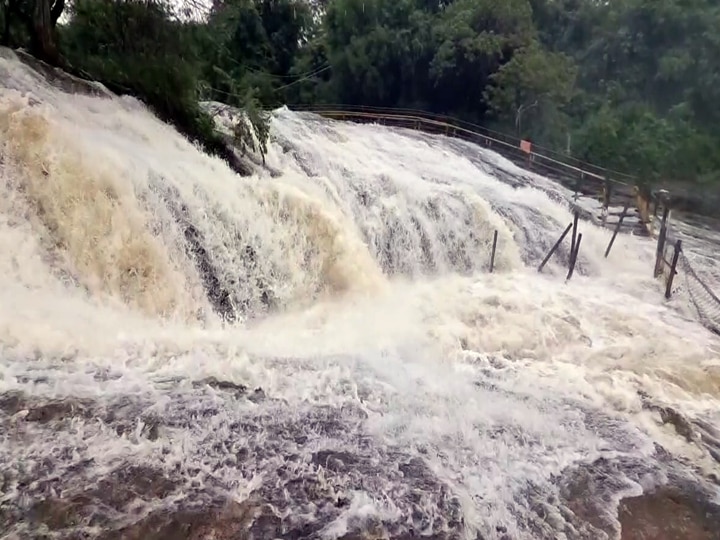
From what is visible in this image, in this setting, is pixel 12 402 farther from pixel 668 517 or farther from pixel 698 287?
pixel 698 287

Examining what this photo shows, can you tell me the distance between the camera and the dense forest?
2056cm

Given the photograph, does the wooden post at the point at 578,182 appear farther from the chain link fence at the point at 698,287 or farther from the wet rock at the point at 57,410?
the wet rock at the point at 57,410

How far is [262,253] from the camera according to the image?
7.30m

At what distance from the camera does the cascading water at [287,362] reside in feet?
11.5

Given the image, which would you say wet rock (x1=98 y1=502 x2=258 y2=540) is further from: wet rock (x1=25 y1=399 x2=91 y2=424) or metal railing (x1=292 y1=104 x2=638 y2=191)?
metal railing (x1=292 y1=104 x2=638 y2=191)

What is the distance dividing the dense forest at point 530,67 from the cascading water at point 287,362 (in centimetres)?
943

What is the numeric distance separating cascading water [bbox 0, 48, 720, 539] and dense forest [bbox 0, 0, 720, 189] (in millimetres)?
9430

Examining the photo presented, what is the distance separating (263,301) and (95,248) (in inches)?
77.9

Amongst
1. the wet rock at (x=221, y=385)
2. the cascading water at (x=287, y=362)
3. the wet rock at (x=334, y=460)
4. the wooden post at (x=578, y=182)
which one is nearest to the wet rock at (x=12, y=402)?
the cascading water at (x=287, y=362)

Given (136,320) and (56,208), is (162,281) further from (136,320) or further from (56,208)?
(56,208)

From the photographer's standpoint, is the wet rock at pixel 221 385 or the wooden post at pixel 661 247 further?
the wooden post at pixel 661 247

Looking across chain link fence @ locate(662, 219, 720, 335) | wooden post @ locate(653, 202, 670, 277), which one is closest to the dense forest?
chain link fence @ locate(662, 219, 720, 335)

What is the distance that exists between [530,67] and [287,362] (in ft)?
58.9

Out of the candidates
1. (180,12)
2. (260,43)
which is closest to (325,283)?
(180,12)
